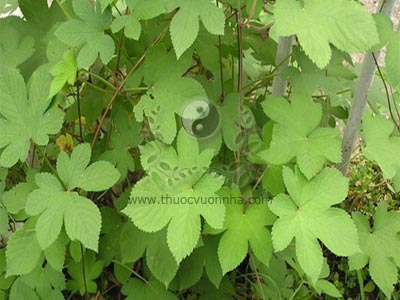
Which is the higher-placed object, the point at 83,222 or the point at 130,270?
the point at 83,222

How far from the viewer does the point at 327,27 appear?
39.3 inches

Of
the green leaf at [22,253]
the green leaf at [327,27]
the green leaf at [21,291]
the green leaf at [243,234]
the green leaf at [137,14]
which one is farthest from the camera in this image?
the green leaf at [21,291]

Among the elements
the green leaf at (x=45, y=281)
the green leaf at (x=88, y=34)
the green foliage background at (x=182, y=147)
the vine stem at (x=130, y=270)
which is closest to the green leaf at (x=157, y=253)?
the green foliage background at (x=182, y=147)

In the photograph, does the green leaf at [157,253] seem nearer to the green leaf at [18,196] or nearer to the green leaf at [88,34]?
the green leaf at [18,196]

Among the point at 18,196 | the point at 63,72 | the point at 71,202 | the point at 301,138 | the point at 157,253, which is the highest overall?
the point at 63,72

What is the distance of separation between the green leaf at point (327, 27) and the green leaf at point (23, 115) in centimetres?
54

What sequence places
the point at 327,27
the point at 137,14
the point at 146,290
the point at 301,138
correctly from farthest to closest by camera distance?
the point at 146,290, the point at 301,138, the point at 137,14, the point at 327,27

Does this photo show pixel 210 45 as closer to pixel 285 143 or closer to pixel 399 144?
pixel 285 143

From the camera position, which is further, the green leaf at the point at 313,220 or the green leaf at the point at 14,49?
the green leaf at the point at 14,49

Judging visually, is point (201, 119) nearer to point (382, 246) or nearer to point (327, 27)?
point (327, 27)

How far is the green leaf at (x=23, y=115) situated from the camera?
1.24 meters

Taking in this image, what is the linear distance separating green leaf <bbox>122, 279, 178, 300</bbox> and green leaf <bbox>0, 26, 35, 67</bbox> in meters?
0.64

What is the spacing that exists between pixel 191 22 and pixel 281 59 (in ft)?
1.57

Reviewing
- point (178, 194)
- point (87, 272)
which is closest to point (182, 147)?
point (178, 194)
